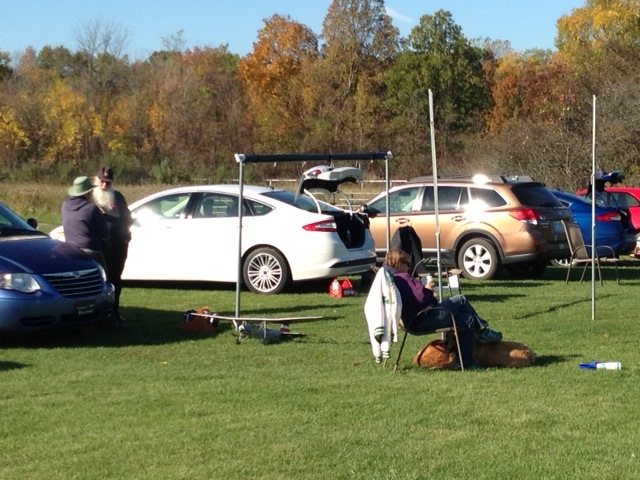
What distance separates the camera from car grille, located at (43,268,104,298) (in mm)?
11773

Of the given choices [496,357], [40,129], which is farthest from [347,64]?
[496,357]

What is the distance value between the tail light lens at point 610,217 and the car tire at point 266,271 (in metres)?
7.25

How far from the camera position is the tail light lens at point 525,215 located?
18.2 meters

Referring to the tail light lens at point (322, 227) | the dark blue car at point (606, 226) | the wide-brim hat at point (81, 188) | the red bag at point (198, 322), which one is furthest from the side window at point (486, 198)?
the wide-brim hat at point (81, 188)

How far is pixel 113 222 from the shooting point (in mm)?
13383

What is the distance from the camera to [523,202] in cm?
1848

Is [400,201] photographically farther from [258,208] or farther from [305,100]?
[305,100]

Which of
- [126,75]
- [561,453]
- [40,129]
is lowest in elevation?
[561,453]

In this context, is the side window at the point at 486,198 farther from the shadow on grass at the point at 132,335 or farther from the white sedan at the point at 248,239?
the shadow on grass at the point at 132,335

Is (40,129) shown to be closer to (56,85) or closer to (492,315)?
(56,85)

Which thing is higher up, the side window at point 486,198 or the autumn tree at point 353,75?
the autumn tree at point 353,75

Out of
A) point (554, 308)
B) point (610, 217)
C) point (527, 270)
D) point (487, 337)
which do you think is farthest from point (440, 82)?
point (487, 337)

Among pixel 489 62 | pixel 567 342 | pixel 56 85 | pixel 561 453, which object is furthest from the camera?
pixel 489 62

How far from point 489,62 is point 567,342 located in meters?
70.2
